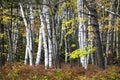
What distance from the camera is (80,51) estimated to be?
15.1 meters

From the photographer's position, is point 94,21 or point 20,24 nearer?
point 94,21

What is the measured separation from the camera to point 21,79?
40.2 ft

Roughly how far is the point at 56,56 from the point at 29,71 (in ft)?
11.0

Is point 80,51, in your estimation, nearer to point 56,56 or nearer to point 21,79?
point 56,56

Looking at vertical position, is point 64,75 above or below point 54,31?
below

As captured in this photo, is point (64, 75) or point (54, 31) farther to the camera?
point (54, 31)

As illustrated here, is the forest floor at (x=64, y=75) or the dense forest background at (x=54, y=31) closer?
the forest floor at (x=64, y=75)

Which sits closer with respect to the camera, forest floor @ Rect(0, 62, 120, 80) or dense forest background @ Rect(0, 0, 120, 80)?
forest floor @ Rect(0, 62, 120, 80)

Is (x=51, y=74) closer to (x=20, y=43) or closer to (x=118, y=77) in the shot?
(x=118, y=77)

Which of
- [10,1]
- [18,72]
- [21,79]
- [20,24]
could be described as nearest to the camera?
[21,79]

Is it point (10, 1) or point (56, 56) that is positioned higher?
point (10, 1)

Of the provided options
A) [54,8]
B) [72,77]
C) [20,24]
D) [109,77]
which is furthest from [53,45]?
[20,24]

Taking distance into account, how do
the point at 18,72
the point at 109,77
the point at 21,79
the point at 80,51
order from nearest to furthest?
the point at 109,77
the point at 21,79
the point at 18,72
the point at 80,51

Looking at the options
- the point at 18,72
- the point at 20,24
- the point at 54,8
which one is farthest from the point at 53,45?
the point at 20,24
